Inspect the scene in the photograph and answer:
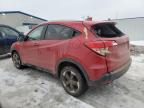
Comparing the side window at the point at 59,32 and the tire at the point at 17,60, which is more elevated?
the side window at the point at 59,32

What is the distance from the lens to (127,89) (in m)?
4.54

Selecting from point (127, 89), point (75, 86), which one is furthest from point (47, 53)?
point (127, 89)

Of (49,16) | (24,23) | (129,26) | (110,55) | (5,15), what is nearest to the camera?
(110,55)

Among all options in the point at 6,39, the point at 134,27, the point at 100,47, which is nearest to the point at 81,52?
the point at 100,47

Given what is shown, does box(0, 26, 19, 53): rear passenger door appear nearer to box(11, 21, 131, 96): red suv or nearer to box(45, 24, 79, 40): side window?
box(11, 21, 131, 96): red suv

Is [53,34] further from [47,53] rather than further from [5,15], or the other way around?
[5,15]

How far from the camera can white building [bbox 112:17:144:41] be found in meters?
13.4

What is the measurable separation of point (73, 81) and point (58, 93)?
1.92 feet

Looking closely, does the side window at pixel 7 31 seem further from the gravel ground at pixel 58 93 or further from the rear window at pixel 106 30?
the rear window at pixel 106 30

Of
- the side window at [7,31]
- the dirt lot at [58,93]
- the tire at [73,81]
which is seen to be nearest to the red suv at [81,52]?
the tire at [73,81]

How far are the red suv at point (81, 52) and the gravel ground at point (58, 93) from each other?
34cm

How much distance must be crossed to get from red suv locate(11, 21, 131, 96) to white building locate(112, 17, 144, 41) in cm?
979

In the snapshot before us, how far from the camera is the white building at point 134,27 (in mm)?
13360

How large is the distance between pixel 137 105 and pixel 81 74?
1.34 metres
